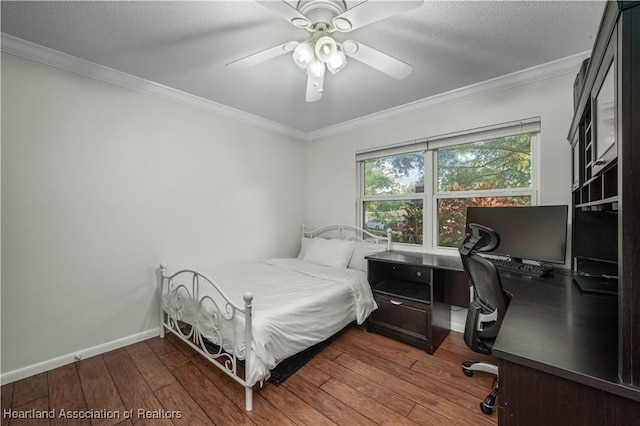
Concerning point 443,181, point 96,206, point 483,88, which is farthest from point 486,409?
point 96,206

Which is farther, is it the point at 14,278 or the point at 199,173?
the point at 199,173

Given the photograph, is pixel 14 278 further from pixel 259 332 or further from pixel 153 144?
pixel 259 332

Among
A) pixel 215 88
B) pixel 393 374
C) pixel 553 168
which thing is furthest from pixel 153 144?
pixel 553 168

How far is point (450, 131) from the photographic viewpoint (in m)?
2.75

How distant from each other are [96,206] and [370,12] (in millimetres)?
2547

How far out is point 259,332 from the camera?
168 cm

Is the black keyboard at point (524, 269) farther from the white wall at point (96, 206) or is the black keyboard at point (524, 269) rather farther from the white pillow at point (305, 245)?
the white wall at point (96, 206)

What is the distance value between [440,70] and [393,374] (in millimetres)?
2540

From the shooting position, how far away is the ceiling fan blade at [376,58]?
150 cm

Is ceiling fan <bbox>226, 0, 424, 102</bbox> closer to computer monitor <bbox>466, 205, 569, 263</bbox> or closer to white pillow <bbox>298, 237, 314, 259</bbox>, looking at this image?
computer monitor <bbox>466, 205, 569, 263</bbox>

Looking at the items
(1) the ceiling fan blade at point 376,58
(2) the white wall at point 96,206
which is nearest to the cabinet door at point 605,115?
(1) the ceiling fan blade at point 376,58

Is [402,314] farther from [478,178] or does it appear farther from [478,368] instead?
[478,178]

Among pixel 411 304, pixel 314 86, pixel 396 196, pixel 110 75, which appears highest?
pixel 110 75

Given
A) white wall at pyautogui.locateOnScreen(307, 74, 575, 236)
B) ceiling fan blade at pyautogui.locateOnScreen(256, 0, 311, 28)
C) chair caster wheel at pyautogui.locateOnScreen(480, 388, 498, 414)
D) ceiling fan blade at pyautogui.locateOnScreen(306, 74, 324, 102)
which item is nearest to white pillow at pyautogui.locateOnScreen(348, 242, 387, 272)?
white wall at pyautogui.locateOnScreen(307, 74, 575, 236)
